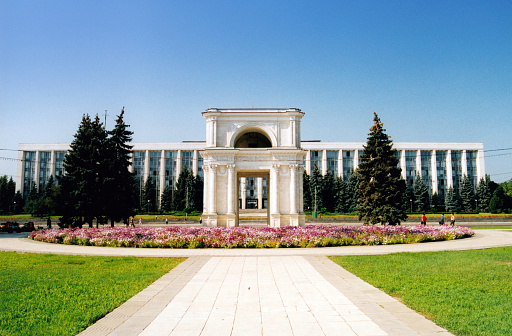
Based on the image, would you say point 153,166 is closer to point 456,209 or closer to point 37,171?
point 37,171

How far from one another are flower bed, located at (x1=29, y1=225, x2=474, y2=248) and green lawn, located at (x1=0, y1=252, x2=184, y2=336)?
4657 millimetres

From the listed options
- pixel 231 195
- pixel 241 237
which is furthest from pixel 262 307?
pixel 231 195

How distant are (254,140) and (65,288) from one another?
28.8 meters

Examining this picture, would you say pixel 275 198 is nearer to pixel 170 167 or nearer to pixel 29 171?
pixel 170 167

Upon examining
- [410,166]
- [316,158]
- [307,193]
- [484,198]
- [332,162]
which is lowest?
[484,198]

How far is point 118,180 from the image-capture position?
30562 mm

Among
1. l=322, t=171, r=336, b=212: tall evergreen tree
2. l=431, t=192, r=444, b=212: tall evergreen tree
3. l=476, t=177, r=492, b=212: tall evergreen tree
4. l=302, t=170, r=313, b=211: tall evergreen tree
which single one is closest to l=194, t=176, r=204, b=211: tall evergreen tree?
l=302, t=170, r=313, b=211: tall evergreen tree

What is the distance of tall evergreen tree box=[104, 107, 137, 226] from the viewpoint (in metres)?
29.6

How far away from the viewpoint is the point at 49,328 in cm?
587

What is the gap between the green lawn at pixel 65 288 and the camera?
6.19m

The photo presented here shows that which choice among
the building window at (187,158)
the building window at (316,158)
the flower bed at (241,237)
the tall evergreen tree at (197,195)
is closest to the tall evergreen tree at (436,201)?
the building window at (316,158)

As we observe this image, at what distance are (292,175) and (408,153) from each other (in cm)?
6649

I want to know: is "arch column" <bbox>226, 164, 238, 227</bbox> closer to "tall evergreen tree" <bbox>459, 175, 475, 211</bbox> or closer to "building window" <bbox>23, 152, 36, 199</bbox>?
"tall evergreen tree" <bbox>459, 175, 475, 211</bbox>

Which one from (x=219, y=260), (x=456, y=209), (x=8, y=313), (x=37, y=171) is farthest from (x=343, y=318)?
(x=37, y=171)
